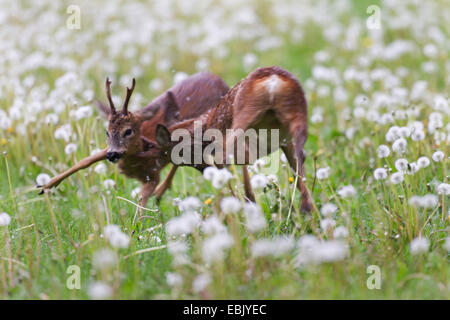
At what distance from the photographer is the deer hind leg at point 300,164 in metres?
4.07

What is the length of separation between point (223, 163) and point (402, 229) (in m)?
1.20

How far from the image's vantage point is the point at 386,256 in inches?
157

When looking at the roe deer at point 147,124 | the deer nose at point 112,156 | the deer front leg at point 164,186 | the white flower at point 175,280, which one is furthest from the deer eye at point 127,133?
the white flower at point 175,280

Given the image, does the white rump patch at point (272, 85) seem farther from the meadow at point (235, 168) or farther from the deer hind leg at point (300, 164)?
the meadow at point (235, 168)

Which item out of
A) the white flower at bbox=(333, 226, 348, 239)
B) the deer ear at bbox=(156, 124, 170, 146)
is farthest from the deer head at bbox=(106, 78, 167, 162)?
A: the white flower at bbox=(333, 226, 348, 239)

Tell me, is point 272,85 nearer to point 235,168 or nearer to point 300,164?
point 300,164

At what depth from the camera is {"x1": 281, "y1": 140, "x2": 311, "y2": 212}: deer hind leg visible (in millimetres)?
4074

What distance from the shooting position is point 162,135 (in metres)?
4.88

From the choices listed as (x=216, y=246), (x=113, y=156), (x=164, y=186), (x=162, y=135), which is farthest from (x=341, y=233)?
(x=164, y=186)

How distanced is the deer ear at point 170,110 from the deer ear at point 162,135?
0.38m

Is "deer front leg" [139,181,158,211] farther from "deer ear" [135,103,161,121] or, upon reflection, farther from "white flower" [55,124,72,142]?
"white flower" [55,124,72,142]

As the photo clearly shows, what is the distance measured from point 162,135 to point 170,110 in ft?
1.51

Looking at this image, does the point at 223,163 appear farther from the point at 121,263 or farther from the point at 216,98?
the point at 216,98
